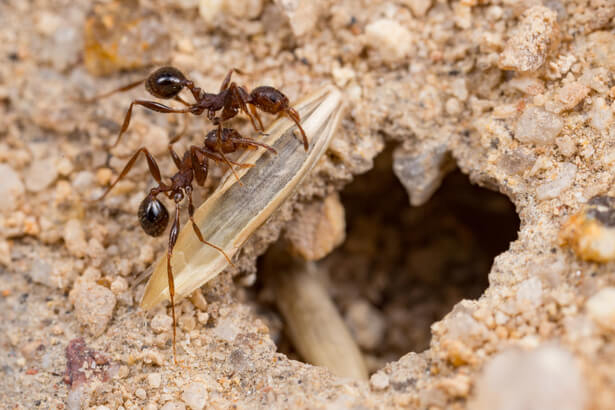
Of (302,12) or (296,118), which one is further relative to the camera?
(302,12)

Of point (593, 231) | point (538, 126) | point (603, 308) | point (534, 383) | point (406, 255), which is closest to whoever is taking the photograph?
point (534, 383)

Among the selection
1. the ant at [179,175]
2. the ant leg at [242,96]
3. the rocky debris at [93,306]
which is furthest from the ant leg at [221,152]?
the rocky debris at [93,306]


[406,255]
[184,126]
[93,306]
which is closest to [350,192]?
[406,255]

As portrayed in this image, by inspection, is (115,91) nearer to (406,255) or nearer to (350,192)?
(350,192)

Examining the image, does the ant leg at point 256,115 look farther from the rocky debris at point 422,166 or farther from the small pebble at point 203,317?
the small pebble at point 203,317

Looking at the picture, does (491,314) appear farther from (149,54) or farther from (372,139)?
(149,54)

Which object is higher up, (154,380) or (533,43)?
(533,43)
